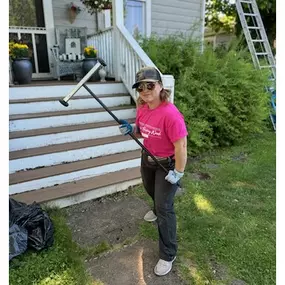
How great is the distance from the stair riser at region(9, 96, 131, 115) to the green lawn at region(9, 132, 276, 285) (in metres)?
1.59

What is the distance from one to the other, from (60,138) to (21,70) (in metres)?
1.49

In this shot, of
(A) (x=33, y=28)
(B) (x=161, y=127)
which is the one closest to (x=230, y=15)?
(A) (x=33, y=28)

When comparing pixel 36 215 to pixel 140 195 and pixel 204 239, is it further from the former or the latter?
pixel 204 239

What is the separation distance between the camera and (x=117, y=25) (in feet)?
14.5

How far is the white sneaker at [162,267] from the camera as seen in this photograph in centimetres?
199

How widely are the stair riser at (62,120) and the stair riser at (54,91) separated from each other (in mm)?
522

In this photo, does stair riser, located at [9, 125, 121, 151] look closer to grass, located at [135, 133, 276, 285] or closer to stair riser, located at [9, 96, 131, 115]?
stair riser, located at [9, 96, 131, 115]

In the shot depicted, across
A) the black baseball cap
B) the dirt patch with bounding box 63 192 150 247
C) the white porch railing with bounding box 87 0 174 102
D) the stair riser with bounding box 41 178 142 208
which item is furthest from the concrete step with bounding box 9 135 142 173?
the black baseball cap

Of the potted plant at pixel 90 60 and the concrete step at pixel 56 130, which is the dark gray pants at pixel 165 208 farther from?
the potted plant at pixel 90 60

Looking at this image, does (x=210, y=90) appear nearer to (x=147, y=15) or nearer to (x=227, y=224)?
(x=227, y=224)

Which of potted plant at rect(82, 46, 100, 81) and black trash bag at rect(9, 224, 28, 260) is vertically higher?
potted plant at rect(82, 46, 100, 81)

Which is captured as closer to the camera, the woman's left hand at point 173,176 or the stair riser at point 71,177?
the woman's left hand at point 173,176

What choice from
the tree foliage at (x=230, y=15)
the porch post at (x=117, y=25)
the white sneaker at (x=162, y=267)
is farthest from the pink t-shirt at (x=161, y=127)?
the tree foliage at (x=230, y=15)

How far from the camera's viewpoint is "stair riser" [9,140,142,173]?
2949 millimetres
